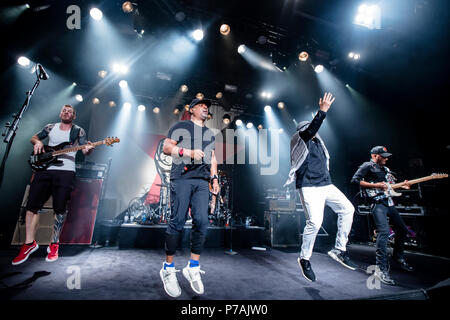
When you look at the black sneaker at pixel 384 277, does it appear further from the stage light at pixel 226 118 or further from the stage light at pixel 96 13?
the stage light at pixel 96 13

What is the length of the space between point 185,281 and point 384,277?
104 inches

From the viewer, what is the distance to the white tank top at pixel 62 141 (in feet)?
10.3

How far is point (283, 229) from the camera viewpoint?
17.8 ft

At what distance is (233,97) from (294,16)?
3.22 m

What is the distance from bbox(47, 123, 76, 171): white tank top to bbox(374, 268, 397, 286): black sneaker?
4.81 metres

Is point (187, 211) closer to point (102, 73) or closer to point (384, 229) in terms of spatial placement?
point (384, 229)

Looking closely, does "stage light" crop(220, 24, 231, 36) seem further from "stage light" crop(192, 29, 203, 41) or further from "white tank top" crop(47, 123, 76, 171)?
"white tank top" crop(47, 123, 76, 171)

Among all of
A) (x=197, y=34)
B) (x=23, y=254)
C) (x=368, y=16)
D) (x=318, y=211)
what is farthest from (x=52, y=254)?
(x=368, y=16)

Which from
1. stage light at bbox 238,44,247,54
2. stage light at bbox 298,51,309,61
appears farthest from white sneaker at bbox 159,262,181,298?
stage light at bbox 298,51,309,61

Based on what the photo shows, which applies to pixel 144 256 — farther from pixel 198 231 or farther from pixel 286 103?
pixel 286 103

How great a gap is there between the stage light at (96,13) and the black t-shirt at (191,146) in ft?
15.1

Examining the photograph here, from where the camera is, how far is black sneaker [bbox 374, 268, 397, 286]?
102 inches

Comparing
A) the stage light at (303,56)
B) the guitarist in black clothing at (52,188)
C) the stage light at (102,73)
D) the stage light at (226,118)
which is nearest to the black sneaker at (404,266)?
the stage light at (303,56)

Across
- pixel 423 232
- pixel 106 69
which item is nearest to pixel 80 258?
pixel 106 69
